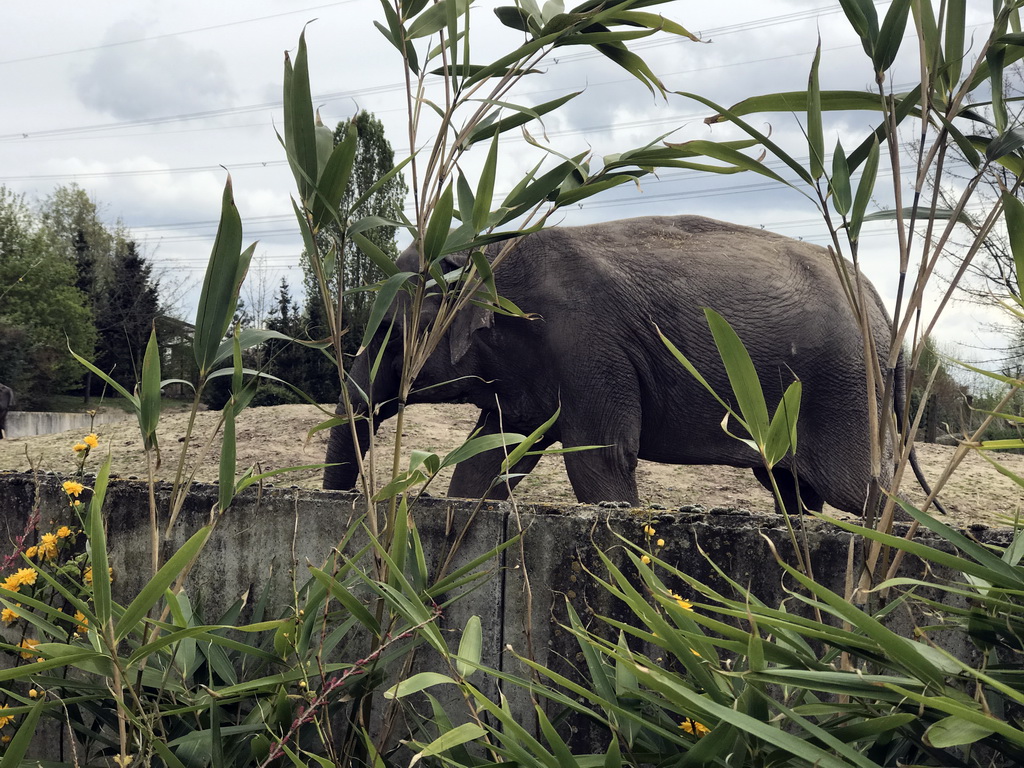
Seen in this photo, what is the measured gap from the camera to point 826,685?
43.5 inches

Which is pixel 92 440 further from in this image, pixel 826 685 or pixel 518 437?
pixel 826 685

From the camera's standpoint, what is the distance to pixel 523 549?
2061 millimetres

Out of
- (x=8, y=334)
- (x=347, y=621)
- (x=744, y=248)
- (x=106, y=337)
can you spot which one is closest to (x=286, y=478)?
(x=744, y=248)

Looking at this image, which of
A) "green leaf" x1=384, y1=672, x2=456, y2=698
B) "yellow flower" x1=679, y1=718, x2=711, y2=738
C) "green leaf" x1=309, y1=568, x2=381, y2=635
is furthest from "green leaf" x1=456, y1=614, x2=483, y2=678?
"yellow flower" x1=679, y1=718, x2=711, y2=738

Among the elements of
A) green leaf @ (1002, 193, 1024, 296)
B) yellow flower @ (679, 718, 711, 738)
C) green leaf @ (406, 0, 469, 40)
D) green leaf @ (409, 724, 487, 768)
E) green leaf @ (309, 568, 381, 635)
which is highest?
green leaf @ (406, 0, 469, 40)

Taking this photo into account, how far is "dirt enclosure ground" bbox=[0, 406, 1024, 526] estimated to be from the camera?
278 inches

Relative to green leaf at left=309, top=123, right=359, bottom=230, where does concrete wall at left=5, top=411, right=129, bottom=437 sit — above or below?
below

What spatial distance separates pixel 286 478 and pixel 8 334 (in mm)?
18308

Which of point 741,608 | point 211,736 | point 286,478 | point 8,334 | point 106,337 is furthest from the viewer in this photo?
point 106,337

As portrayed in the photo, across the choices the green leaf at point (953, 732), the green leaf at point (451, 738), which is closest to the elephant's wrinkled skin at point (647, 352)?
the green leaf at point (451, 738)

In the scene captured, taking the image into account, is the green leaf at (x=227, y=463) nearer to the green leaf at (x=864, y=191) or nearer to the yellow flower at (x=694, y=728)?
the yellow flower at (x=694, y=728)

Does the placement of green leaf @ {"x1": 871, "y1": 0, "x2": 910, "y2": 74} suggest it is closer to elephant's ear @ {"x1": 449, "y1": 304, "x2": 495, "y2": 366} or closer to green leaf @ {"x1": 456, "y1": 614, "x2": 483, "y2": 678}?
green leaf @ {"x1": 456, "y1": 614, "x2": 483, "y2": 678}

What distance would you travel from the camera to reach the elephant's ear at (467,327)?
4184mm

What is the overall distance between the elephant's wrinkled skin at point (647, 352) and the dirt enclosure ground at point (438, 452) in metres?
1.86
